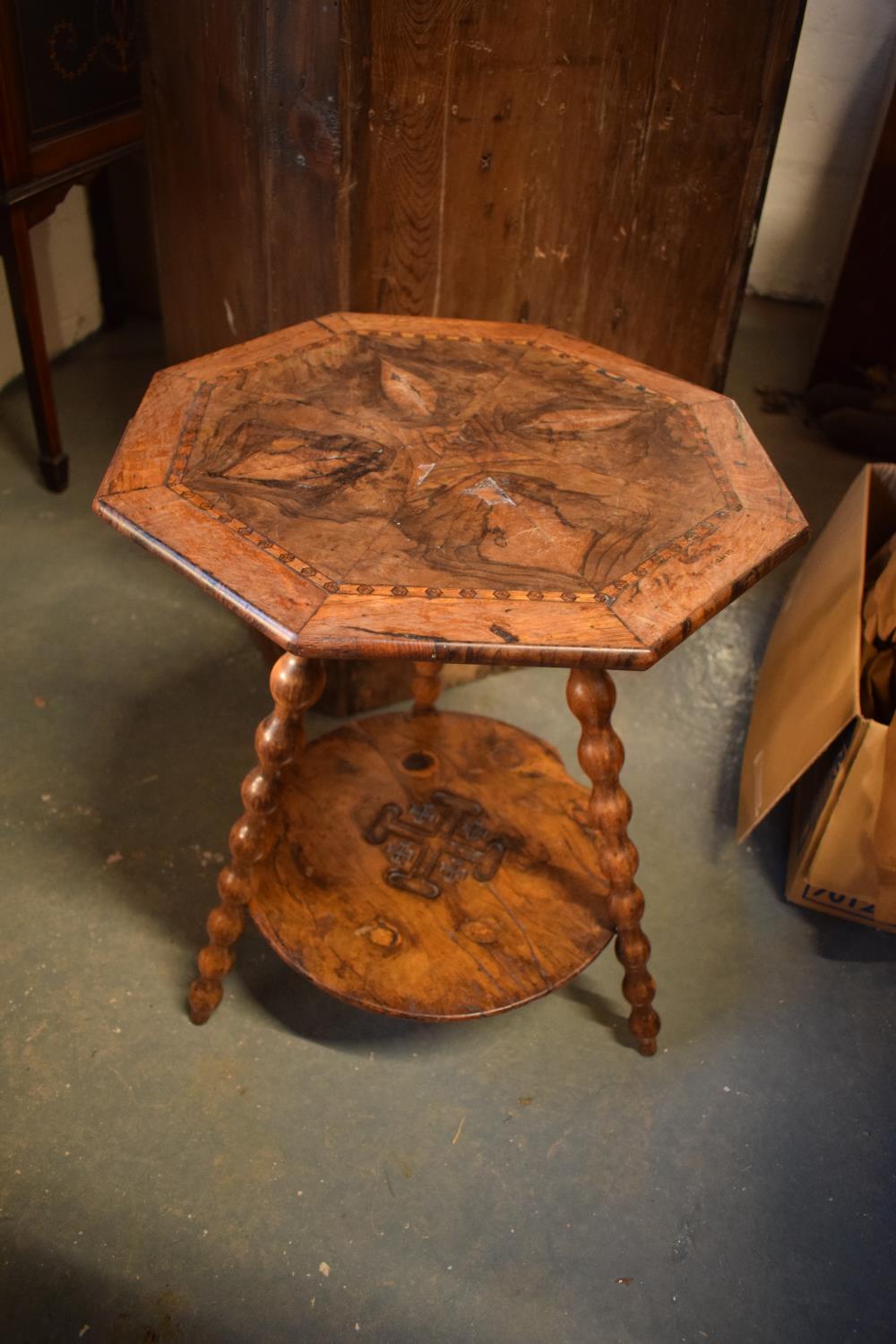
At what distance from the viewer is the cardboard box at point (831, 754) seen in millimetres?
1766

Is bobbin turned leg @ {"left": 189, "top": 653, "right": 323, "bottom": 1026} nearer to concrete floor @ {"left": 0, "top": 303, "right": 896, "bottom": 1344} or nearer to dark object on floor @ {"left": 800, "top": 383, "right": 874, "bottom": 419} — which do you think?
concrete floor @ {"left": 0, "top": 303, "right": 896, "bottom": 1344}

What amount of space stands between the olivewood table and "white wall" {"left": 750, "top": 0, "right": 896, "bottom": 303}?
8.65 feet

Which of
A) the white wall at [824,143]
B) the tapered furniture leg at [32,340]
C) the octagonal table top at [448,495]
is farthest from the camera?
the white wall at [824,143]

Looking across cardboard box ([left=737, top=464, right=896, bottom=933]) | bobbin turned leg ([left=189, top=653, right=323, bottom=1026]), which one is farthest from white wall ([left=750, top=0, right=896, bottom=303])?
bobbin turned leg ([left=189, top=653, right=323, bottom=1026])

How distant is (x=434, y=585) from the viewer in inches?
48.3

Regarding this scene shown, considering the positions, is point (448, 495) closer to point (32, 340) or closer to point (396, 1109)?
point (396, 1109)

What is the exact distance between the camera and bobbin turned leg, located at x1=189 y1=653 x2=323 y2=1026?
1.39 metres

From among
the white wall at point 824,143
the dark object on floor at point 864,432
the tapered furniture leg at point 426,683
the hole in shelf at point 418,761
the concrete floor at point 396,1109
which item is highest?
the white wall at point 824,143

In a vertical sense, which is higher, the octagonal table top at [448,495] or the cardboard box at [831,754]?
the octagonal table top at [448,495]

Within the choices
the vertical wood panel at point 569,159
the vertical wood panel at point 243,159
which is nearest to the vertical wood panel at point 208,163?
the vertical wood panel at point 243,159

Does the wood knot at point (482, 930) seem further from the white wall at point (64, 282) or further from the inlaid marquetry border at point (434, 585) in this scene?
the white wall at point (64, 282)

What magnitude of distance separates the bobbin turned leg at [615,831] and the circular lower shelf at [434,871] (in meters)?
0.06

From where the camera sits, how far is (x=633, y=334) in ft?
7.36

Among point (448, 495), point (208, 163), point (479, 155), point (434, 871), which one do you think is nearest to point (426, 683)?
point (434, 871)
